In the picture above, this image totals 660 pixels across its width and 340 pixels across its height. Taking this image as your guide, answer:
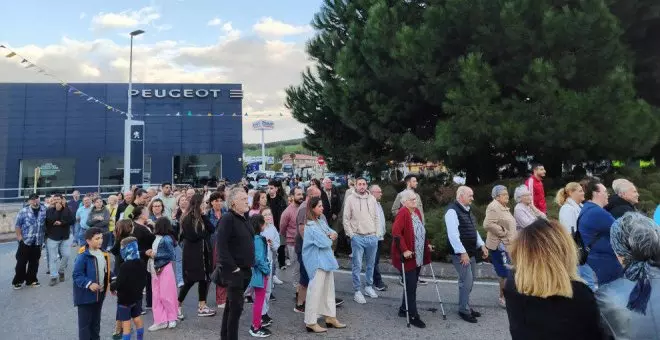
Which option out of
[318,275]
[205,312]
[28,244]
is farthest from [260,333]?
[28,244]

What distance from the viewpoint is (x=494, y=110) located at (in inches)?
358

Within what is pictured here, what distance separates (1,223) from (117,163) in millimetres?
16707

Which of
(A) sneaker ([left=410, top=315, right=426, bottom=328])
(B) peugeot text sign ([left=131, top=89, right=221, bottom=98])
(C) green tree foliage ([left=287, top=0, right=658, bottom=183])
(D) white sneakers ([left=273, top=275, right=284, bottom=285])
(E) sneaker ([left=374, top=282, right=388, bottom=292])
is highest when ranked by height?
(B) peugeot text sign ([left=131, top=89, right=221, bottom=98])

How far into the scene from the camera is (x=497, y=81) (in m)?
9.78

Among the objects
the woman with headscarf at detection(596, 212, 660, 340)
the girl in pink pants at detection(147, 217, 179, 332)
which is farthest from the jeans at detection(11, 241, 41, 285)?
the woman with headscarf at detection(596, 212, 660, 340)

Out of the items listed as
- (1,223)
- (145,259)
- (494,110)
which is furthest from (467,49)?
(1,223)

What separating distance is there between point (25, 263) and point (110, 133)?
28286 mm

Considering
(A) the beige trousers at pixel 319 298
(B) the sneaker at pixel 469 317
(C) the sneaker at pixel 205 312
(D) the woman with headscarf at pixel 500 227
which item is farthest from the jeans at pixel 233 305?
(D) the woman with headscarf at pixel 500 227

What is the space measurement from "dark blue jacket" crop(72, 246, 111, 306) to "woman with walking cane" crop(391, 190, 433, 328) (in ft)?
11.1

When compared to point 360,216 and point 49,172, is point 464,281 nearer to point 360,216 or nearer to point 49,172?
point 360,216

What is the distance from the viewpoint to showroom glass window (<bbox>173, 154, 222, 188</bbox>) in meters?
33.9

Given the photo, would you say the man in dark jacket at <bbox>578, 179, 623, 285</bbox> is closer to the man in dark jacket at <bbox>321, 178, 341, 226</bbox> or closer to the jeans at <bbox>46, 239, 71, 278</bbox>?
the man in dark jacket at <bbox>321, 178, 341, 226</bbox>

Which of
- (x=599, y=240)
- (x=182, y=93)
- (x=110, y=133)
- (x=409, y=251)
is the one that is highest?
(x=182, y=93)

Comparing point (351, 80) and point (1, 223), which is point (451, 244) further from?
point (1, 223)
